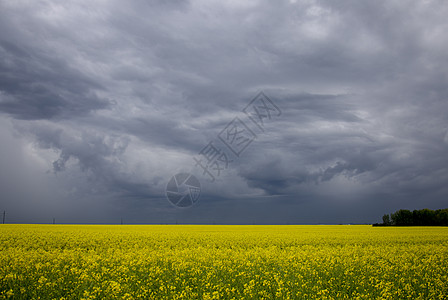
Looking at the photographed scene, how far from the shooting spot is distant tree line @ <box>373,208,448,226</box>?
9475cm

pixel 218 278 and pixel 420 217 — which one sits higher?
pixel 218 278

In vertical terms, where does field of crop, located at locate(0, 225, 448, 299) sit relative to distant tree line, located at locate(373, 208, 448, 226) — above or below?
above

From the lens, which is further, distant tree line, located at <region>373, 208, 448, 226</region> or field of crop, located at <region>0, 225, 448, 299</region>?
distant tree line, located at <region>373, 208, 448, 226</region>

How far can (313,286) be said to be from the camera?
32.6ft

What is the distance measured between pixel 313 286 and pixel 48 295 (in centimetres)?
802

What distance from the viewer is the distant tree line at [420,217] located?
94.8 m

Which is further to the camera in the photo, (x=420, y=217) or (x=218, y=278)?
(x=420, y=217)

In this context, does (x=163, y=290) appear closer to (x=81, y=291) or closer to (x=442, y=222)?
(x=81, y=291)

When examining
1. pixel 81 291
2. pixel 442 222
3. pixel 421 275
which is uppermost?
pixel 81 291

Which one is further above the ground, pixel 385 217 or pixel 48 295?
Answer: pixel 48 295

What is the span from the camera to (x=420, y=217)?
101000 millimetres

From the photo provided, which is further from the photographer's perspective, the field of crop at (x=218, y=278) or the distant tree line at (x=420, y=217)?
the distant tree line at (x=420, y=217)

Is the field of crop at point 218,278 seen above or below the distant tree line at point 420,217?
above

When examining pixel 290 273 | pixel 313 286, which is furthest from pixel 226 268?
pixel 313 286
